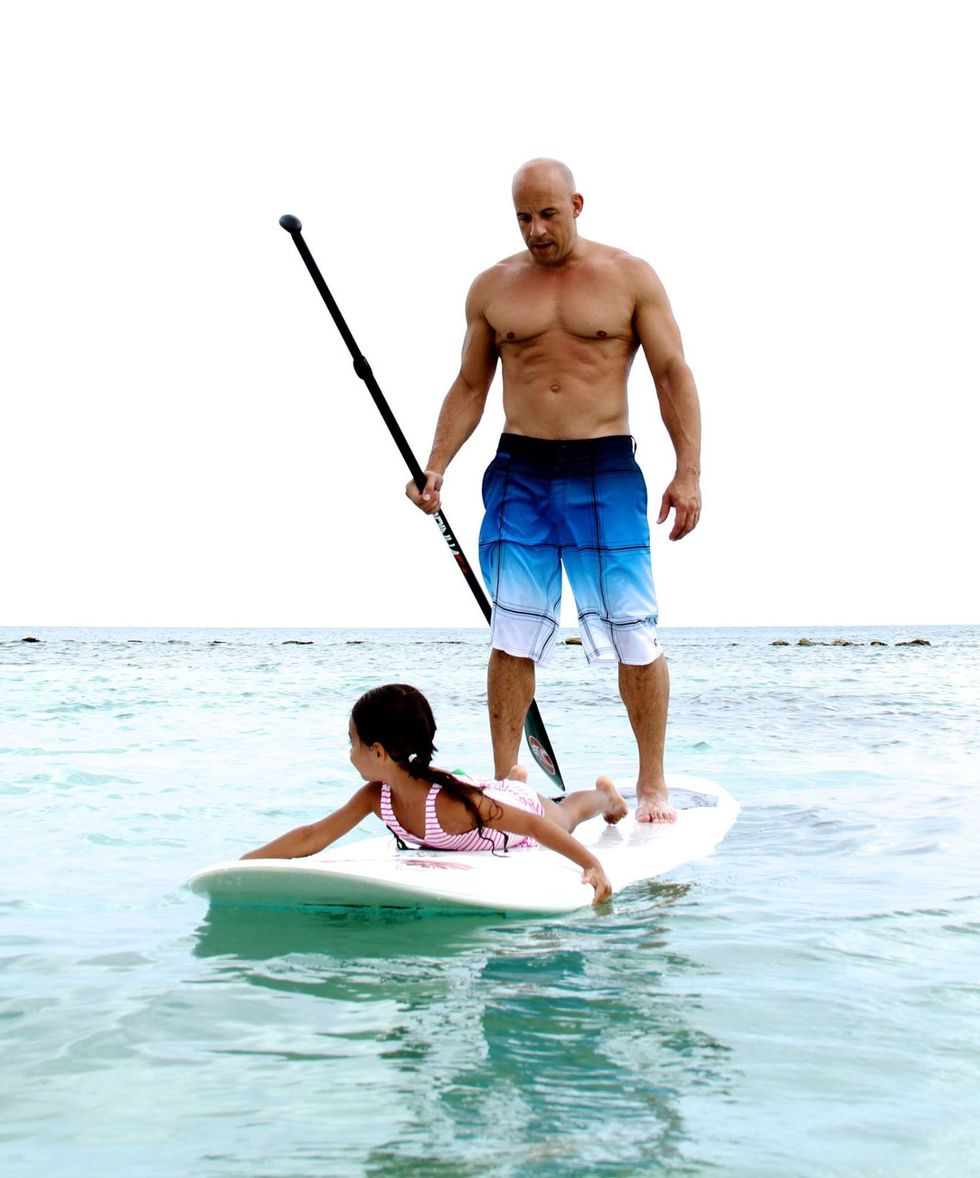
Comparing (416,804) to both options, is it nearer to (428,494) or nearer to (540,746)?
(428,494)

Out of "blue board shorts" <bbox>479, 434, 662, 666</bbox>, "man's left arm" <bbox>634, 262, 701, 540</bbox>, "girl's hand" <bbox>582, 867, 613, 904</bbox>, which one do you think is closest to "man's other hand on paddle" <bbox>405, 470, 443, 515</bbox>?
"blue board shorts" <bbox>479, 434, 662, 666</bbox>

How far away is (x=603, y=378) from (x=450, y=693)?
44.2 ft

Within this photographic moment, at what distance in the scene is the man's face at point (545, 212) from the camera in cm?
476

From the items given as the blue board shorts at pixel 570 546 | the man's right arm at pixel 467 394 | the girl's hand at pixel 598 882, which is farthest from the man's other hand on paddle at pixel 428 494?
the girl's hand at pixel 598 882

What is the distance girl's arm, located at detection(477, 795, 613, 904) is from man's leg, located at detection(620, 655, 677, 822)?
1252mm

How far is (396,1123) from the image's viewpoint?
6.37 ft

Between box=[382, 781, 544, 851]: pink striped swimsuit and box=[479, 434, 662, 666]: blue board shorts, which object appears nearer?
box=[382, 781, 544, 851]: pink striped swimsuit

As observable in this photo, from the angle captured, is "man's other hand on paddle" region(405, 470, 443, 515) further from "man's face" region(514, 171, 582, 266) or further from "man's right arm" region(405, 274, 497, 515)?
"man's face" region(514, 171, 582, 266)

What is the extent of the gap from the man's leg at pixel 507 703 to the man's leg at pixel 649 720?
1.35 ft

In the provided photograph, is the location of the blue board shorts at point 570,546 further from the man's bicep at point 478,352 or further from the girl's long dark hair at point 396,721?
the girl's long dark hair at point 396,721

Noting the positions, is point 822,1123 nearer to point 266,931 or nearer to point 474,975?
point 474,975

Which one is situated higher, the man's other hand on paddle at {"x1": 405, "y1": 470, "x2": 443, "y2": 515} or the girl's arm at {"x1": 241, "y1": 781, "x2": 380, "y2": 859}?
the man's other hand on paddle at {"x1": 405, "y1": 470, "x2": 443, "y2": 515}

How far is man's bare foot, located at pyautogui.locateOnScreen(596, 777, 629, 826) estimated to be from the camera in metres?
4.77

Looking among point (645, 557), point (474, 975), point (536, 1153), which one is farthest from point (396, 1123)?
point (645, 557)
